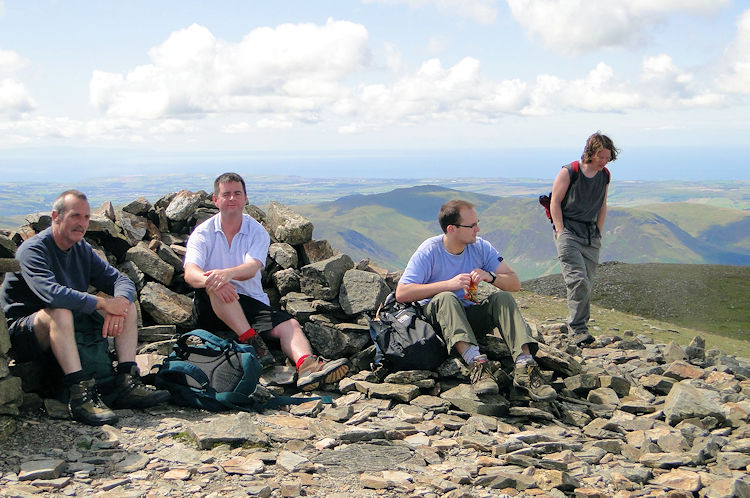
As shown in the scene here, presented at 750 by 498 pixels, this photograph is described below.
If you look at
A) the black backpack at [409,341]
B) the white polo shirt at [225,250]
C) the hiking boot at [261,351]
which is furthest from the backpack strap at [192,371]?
the black backpack at [409,341]

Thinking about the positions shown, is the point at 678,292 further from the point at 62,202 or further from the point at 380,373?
the point at 62,202

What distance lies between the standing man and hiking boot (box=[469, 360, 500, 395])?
4.40 m

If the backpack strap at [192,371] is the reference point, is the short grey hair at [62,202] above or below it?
above

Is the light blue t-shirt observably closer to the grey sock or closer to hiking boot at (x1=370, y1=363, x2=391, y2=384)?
the grey sock

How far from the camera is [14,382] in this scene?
23.0 ft

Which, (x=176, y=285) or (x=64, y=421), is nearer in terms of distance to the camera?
(x=64, y=421)

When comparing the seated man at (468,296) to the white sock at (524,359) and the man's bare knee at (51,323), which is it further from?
the man's bare knee at (51,323)

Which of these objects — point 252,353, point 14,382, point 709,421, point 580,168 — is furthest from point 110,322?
point 580,168

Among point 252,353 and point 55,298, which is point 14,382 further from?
point 252,353

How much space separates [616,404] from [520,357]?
189 centimetres

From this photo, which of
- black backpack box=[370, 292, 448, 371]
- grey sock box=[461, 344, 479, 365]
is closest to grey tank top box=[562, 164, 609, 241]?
black backpack box=[370, 292, 448, 371]

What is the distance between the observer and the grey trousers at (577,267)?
1200 cm

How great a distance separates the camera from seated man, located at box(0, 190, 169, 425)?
7242mm

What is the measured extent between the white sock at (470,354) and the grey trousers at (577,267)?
4267mm
